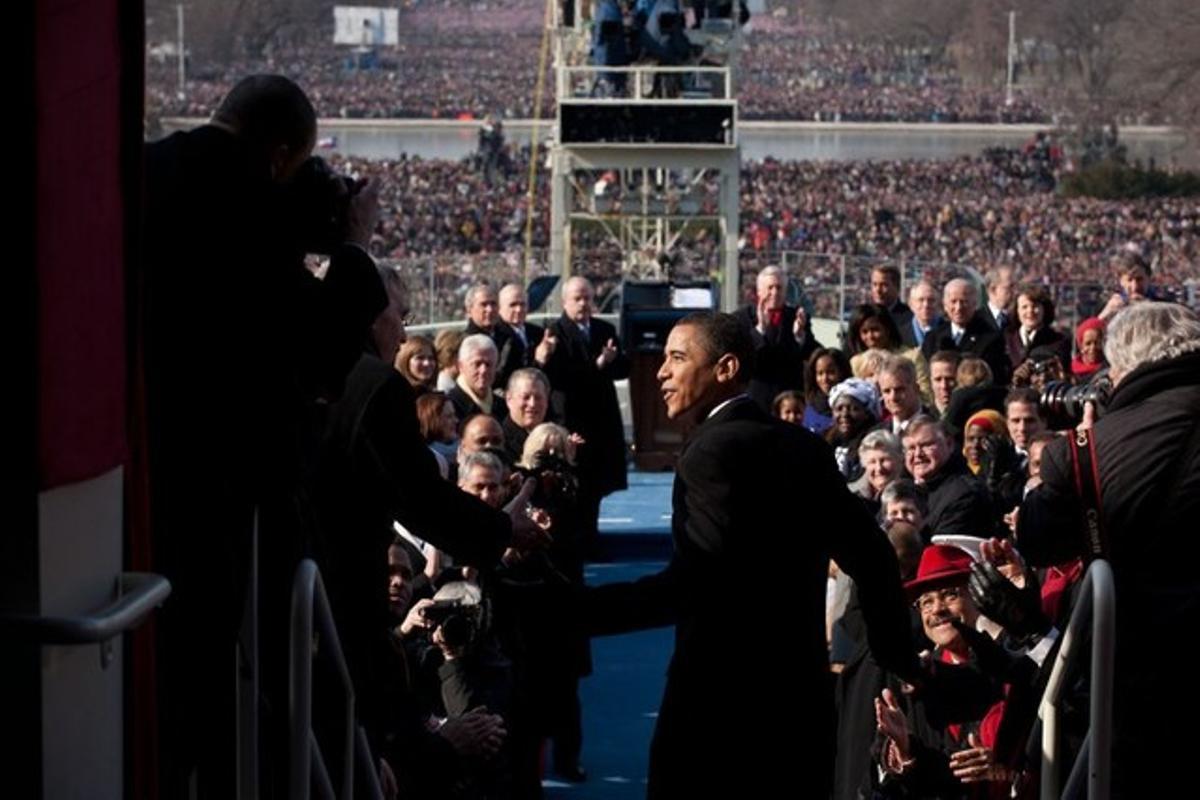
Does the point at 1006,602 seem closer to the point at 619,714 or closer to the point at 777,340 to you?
the point at 619,714

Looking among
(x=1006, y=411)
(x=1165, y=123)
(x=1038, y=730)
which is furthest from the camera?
(x=1165, y=123)

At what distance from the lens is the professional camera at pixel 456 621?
23.5ft

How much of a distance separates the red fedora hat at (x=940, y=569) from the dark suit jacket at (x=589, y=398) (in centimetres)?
630

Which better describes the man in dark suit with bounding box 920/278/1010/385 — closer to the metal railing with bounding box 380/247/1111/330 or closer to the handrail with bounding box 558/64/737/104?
the metal railing with bounding box 380/247/1111/330

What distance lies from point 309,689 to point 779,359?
10.0 meters

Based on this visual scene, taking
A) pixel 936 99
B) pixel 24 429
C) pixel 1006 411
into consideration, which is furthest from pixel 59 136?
pixel 936 99

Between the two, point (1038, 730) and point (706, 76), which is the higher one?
point (706, 76)

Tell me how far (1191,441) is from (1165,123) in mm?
92278

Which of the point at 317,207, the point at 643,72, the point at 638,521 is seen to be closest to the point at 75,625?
the point at 317,207

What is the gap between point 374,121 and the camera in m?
110

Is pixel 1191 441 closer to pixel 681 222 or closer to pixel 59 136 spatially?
pixel 59 136

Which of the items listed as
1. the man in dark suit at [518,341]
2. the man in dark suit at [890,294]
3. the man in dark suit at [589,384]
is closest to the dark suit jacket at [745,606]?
the man in dark suit at [589,384]

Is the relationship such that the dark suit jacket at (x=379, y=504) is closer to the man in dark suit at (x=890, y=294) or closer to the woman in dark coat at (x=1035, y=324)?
the woman in dark coat at (x=1035, y=324)

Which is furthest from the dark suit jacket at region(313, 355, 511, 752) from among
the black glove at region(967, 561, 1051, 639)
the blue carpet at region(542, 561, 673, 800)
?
the blue carpet at region(542, 561, 673, 800)
